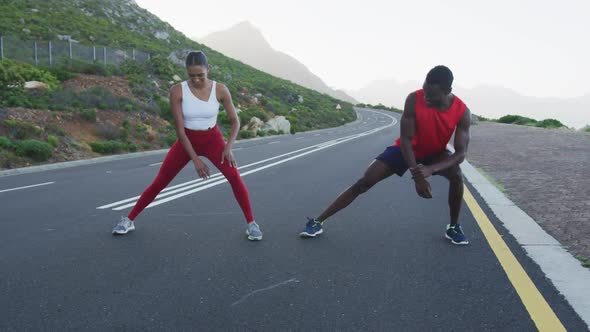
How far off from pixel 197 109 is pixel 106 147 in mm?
14018

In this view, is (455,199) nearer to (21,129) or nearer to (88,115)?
(21,129)

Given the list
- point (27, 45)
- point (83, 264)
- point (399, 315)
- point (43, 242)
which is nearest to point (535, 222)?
point (399, 315)

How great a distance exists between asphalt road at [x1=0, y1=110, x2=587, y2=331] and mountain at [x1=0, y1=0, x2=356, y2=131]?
72.4ft

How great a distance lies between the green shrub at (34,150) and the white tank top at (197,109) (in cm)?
1140

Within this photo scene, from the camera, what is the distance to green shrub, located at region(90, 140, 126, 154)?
57.2 ft

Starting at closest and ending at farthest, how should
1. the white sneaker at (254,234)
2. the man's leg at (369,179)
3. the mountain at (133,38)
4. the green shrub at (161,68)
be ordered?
1. the man's leg at (369,179)
2. the white sneaker at (254,234)
3. the green shrub at (161,68)
4. the mountain at (133,38)

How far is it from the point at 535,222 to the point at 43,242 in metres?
5.42

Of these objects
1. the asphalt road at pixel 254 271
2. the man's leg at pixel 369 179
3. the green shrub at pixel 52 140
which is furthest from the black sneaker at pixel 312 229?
the green shrub at pixel 52 140

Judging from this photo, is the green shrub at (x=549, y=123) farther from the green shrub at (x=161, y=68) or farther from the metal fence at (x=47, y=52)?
the metal fence at (x=47, y=52)

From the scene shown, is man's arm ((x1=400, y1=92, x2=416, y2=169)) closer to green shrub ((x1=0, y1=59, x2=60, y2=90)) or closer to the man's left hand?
the man's left hand

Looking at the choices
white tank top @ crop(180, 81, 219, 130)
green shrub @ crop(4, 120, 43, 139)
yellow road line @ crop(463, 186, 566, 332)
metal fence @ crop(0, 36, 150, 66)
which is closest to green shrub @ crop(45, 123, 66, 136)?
green shrub @ crop(4, 120, 43, 139)

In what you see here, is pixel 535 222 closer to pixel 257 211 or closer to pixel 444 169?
pixel 444 169

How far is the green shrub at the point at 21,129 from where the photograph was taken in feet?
51.3

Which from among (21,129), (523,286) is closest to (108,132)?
(21,129)
